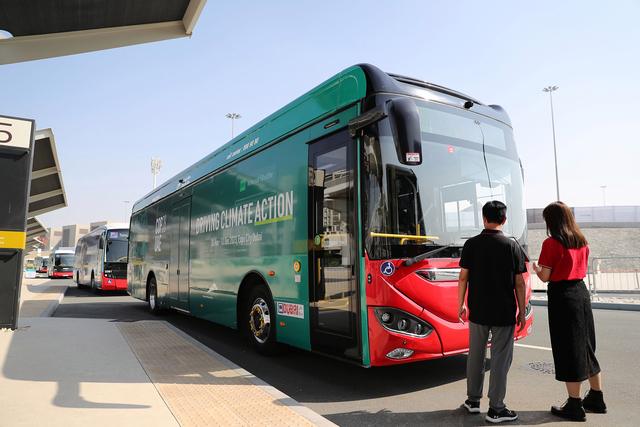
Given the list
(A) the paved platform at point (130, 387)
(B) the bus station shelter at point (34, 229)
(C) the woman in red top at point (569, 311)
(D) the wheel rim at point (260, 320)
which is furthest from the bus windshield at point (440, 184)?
(B) the bus station shelter at point (34, 229)

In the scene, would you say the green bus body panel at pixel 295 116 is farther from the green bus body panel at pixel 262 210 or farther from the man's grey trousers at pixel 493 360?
the man's grey trousers at pixel 493 360

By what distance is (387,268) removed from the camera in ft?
14.8

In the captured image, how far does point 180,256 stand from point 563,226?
810 cm

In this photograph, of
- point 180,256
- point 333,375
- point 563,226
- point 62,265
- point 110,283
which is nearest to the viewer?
point 563,226

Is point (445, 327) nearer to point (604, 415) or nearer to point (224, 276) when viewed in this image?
point (604, 415)

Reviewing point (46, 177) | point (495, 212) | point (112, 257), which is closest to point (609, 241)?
point (112, 257)

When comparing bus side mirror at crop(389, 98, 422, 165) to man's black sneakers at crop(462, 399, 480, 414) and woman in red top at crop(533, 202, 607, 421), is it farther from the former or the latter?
man's black sneakers at crop(462, 399, 480, 414)

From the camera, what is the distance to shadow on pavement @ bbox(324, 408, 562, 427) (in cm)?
401

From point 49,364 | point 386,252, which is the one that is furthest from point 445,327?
point 49,364

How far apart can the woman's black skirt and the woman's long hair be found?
353 mm

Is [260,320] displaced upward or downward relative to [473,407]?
upward

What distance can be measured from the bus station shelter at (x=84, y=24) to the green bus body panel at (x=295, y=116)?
197 cm

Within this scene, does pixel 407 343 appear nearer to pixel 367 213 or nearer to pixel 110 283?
pixel 367 213

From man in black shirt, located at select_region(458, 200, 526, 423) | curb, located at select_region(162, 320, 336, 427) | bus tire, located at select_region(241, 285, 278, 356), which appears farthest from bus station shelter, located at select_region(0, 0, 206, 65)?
man in black shirt, located at select_region(458, 200, 526, 423)
